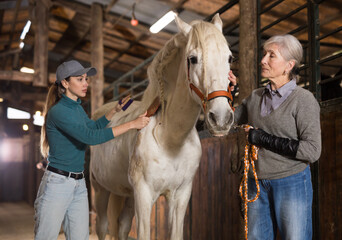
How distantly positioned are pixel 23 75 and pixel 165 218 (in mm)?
4773

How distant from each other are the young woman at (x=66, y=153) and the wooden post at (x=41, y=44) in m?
5.46

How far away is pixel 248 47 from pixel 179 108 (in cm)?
136

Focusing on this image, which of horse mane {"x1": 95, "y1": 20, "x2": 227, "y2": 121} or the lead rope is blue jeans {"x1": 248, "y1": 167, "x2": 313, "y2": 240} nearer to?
the lead rope

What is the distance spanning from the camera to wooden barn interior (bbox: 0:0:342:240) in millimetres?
2205

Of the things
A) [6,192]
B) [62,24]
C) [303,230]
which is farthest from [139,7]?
[6,192]

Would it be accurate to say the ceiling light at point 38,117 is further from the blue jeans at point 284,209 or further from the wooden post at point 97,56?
the blue jeans at point 284,209

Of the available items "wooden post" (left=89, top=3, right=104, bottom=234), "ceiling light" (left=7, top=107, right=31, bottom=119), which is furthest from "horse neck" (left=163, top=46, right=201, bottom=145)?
"ceiling light" (left=7, top=107, right=31, bottom=119)

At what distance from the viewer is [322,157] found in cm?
220

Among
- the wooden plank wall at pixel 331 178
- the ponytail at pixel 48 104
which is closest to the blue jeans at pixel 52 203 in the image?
the ponytail at pixel 48 104

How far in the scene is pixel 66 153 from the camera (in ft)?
6.53

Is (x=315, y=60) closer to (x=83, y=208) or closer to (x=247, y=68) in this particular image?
(x=247, y=68)

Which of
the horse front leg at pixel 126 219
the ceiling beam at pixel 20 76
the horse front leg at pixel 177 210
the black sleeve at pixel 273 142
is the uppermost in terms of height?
the ceiling beam at pixel 20 76

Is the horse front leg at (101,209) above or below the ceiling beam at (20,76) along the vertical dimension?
below

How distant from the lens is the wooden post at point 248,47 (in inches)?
121
